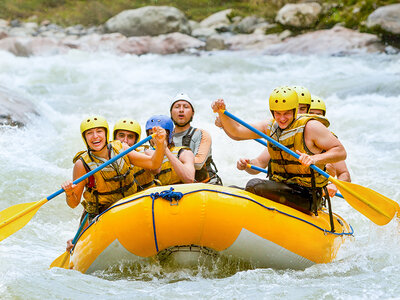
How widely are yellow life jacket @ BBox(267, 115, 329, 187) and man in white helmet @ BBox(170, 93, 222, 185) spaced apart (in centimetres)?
81

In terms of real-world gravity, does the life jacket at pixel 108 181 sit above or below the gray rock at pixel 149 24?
below

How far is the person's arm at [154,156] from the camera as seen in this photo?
409 centimetres

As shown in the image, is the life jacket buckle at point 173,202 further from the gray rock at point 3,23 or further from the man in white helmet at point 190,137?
the gray rock at point 3,23

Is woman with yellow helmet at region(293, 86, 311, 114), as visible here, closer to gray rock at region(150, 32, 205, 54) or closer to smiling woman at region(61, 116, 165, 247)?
smiling woman at region(61, 116, 165, 247)

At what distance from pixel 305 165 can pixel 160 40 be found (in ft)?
50.3

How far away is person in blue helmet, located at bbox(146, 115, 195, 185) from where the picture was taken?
4.46 metres

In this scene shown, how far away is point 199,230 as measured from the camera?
3.80 m

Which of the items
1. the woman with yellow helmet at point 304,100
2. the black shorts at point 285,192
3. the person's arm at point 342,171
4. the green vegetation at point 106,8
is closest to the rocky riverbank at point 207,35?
the green vegetation at point 106,8

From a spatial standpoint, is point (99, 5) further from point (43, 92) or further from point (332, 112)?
point (332, 112)

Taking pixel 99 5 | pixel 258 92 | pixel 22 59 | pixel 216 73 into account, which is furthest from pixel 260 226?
pixel 99 5

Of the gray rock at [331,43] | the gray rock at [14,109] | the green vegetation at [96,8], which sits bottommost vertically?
the gray rock at [14,109]

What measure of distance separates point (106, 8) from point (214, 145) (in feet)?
55.3

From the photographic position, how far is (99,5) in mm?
23859

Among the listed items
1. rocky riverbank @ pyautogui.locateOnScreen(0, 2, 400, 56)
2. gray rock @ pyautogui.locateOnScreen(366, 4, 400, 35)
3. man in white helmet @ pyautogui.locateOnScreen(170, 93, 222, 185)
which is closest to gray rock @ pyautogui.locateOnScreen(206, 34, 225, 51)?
rocky riverbank @ pyautogui.locateOnScreen(0, 2, 400, 56)
